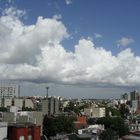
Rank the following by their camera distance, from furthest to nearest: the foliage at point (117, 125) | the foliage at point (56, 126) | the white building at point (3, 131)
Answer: the foliage at point (117, 125) < the foliage at point (56, 126) < the white building at point (3, 131)

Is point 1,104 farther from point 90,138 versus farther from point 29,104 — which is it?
point 90,138

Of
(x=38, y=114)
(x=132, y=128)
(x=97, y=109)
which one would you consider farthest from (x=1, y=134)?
(x=97, y=109)

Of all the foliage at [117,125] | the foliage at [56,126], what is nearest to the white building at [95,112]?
the foliage at [117,125]

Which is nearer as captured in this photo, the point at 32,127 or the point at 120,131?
the point at 32,127

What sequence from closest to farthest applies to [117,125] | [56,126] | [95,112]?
[56,126] → [117,125] → [95,112]

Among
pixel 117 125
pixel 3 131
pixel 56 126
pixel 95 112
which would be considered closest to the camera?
pixel 3 131

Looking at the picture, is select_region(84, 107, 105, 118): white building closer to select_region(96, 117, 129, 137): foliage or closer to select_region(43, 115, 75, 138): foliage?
select_region(96, 117, 129, 137): foliage

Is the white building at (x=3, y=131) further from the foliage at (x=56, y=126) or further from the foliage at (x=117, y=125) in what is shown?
the foliage at (x=117, y=125)

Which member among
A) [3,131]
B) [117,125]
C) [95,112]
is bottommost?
[117,125]

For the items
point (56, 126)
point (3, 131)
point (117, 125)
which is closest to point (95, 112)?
point (117, 125)

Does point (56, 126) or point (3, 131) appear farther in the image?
point (56, 126)

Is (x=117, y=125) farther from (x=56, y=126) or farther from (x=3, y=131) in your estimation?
(x=3, y=131)

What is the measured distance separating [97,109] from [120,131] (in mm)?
58455

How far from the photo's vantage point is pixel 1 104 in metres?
161
